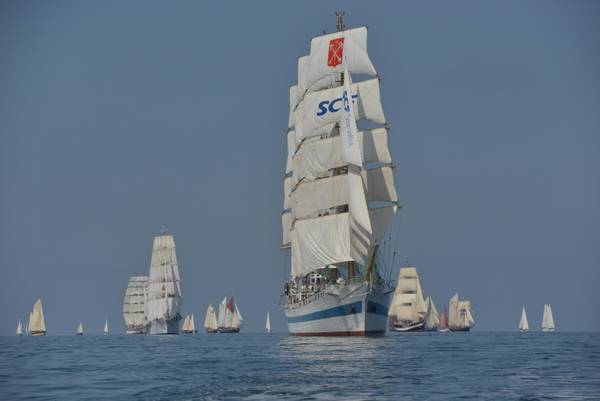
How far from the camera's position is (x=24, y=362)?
60.6 meters

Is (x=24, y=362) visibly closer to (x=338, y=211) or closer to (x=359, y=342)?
(x=359, y=342)

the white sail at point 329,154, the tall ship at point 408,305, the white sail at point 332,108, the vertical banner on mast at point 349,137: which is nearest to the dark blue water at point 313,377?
the vertical banner on mast at point 349,137

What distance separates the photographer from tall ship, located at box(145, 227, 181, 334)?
182 metres

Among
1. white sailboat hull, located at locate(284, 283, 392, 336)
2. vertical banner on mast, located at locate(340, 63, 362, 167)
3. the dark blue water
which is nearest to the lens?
the dark blue water

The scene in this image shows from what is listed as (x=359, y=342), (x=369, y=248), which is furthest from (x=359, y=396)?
(x=369, y=248)

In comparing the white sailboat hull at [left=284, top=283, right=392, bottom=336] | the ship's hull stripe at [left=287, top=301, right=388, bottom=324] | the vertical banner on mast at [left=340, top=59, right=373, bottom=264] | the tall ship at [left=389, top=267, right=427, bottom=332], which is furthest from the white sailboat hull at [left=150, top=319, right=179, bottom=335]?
the vertical banner on mast at [left=340, top=59, right=373, bottom=264]

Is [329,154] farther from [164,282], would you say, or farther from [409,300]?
[409,300]

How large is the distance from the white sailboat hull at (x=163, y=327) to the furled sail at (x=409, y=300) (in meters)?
43.6

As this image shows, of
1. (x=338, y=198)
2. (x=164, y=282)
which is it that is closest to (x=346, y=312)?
(x=338, y=198)

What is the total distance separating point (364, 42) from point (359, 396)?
3000 inches

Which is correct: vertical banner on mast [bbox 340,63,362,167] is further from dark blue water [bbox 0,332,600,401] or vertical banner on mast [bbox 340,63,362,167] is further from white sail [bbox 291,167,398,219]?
dark blue water [bbox 0,332,600,401]

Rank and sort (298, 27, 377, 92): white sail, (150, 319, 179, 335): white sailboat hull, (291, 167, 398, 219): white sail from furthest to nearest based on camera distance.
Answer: (150, 319, 179, 335): white sailboat hull < (298, 27, 377, 92): white sail < (291, 167, 398, 219): white sail

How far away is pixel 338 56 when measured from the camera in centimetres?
10750

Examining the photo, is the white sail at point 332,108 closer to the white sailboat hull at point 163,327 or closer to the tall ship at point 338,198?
the tall ship at point 338,198
